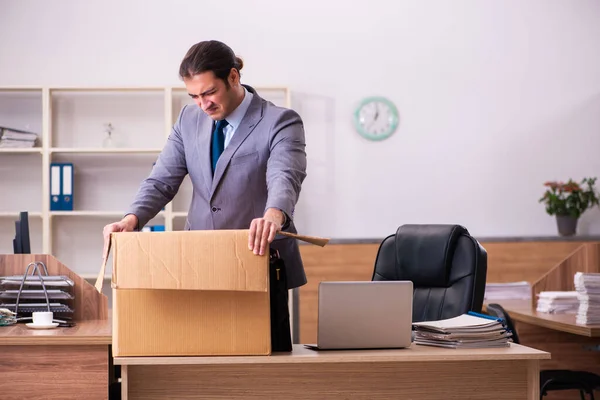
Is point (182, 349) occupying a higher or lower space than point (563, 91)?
lower

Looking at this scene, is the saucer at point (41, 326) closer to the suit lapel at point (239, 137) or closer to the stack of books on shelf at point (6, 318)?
the stack of books on shelf at point (6, 318)

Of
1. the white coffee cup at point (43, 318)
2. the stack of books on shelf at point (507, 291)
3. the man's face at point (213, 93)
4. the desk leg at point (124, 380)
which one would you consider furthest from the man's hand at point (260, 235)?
the stack of books on shelf at point (507, 291)

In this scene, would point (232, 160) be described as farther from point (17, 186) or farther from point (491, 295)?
point (17, 186)

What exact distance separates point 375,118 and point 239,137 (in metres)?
3.30

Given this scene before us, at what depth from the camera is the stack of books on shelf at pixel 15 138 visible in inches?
212

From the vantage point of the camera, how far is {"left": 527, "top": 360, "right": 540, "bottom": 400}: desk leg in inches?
88.0

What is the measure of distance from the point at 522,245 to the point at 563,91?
4.09 ft

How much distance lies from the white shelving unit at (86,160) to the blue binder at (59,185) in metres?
0.18

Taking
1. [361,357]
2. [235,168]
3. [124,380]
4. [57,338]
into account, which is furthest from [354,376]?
[57,338]

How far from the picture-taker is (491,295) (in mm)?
5055

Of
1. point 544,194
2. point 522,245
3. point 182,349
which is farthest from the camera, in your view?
point 544,194

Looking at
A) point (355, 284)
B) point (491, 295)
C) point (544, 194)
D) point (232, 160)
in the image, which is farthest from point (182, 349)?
point (544, 194)

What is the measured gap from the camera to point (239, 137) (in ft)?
8.24

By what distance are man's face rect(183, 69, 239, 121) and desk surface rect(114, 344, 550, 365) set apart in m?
0.75
